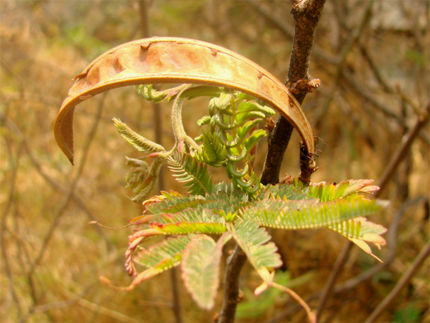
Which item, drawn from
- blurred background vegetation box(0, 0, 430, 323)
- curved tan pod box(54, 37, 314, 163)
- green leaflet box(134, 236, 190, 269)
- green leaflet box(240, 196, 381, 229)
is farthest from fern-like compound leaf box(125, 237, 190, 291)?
blurred background vegetation box(0, 0, 430, 323)

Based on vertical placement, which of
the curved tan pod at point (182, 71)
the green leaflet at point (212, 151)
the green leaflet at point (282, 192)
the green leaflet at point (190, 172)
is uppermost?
the curved tan pod at point (182, 71)

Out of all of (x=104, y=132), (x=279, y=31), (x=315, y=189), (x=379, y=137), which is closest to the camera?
(x=315, y=189)

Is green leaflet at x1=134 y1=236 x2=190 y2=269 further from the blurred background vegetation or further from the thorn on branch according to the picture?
the blurred background vegetation

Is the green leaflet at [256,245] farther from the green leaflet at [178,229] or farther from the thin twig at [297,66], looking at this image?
the thin twig at [297,66]

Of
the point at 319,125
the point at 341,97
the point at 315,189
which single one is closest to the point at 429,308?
the point at 319,125

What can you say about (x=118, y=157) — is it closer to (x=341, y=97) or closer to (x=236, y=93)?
(x=341, y=97)

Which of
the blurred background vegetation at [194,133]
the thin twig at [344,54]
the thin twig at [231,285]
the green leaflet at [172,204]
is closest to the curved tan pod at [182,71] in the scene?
the green leaflet at [172,204]

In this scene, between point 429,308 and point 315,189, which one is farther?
point 429,308
